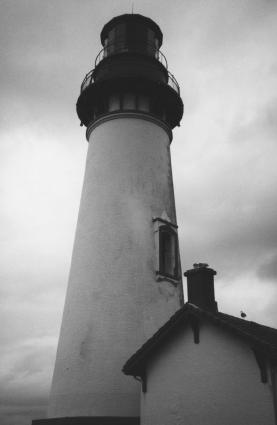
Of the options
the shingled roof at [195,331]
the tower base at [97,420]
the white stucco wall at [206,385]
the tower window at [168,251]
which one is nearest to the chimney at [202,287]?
the shingled roof at [195,331]

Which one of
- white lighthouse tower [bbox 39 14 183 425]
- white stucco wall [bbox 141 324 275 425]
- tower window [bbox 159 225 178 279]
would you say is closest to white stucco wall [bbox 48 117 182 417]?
white lighthouse tower [bbox 39 14 183 425]

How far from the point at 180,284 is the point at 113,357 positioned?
3.23m

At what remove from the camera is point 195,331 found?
9.41m

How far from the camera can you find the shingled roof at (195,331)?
828 cm

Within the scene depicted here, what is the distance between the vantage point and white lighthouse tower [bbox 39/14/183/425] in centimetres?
1060

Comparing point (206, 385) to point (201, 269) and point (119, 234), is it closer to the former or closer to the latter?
point (201, 269)

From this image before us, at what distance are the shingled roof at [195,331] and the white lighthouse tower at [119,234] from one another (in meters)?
0.97

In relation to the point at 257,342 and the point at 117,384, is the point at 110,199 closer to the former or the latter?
the point at 117,384

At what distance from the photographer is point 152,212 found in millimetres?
13023

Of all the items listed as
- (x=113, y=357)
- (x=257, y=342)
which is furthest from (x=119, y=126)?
(x=257, y=342)

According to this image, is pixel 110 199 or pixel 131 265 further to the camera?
pixel 110 199

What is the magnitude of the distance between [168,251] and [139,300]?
6.93ft

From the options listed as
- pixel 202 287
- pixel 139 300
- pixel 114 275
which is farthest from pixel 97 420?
pixel 202 287

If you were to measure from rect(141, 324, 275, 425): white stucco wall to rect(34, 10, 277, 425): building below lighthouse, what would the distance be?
22mm
